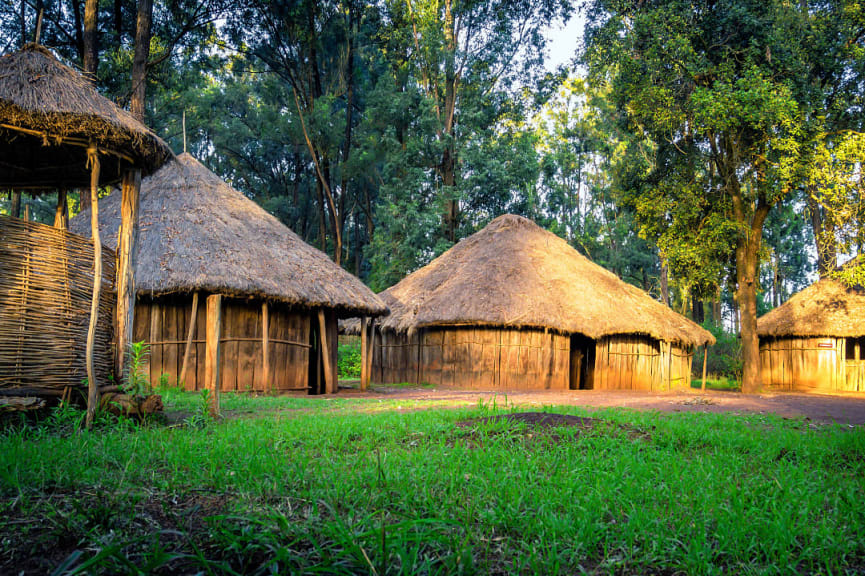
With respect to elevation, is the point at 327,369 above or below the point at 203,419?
below

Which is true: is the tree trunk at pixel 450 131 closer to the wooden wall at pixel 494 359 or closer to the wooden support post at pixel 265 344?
the wooden wall at pixel 494 359

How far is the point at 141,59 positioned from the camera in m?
16.3

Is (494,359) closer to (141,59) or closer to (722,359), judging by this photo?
(141,59)

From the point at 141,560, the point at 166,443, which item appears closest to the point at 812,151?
the point at 166,443

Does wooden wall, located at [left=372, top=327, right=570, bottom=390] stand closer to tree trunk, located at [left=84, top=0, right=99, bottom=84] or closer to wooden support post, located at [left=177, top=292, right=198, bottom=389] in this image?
wooden support post, located at [left=177, top=292, right=198, bottom=389]

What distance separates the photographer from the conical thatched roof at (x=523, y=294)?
701 inches

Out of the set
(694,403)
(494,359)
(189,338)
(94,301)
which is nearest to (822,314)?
(494,359)

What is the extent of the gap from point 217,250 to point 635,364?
42.8ft

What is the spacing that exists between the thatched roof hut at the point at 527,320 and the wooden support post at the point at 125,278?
11.7m

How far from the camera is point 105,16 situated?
20109mm

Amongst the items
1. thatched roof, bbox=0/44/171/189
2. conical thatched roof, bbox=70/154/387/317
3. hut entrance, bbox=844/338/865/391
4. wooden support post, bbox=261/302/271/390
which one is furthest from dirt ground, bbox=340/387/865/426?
Answer: hut entrance, bbox=844/338/865/391

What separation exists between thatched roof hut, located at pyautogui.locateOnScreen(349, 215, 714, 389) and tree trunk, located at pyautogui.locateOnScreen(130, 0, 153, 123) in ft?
29.5

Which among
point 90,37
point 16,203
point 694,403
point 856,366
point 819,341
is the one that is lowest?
point 694,403

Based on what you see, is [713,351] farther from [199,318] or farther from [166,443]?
[166,443]
